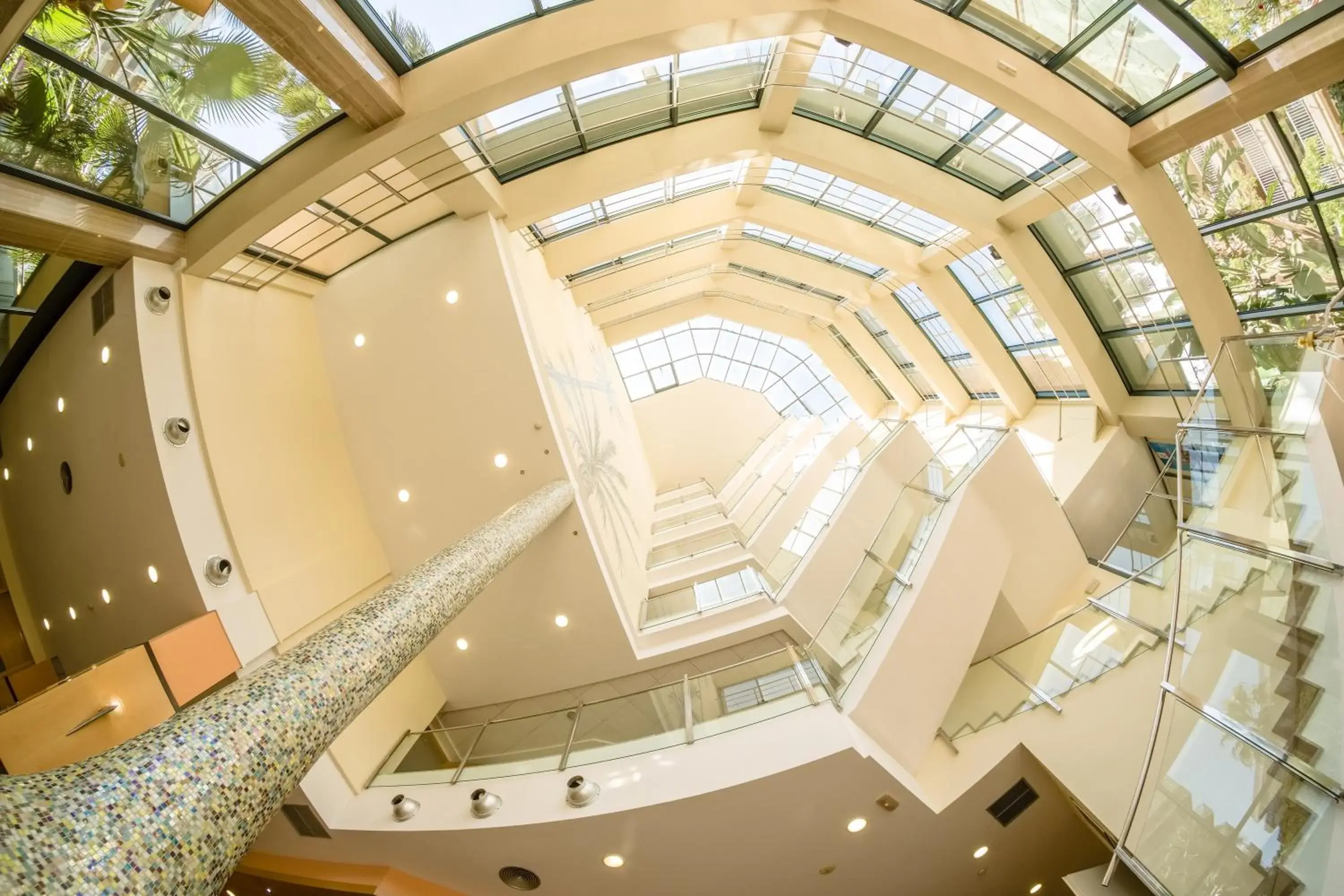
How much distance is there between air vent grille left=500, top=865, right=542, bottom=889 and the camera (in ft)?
21.4

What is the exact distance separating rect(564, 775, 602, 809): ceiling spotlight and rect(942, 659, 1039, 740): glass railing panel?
4.31 meters

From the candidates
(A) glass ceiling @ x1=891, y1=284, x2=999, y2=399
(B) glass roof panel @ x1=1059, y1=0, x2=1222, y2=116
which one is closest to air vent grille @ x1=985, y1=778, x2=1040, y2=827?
(B) glass roof panel @ x1=1059, y1=0, x2=1222, y2=116

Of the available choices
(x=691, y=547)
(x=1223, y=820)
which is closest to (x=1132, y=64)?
(x=1223, y=820)

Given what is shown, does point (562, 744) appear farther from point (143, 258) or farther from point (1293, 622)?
point (143, 258)

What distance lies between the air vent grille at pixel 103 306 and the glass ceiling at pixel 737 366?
817 inches

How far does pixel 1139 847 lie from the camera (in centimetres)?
404

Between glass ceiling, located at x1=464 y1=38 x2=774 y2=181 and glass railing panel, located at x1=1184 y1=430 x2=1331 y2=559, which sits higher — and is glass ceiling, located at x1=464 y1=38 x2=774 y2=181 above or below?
above

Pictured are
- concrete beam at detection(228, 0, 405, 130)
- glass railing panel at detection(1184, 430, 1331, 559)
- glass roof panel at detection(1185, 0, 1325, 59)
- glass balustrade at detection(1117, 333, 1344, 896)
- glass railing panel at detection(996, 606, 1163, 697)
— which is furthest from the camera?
glass railing panel at detection(996, 606, 1163, 697)

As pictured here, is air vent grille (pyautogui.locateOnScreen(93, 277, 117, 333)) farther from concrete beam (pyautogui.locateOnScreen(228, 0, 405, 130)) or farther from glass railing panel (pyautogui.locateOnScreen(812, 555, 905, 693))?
glass railing panel (pyautogui.locateOnScreen(812, 555, 905, 693))

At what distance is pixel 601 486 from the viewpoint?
43.3 feet

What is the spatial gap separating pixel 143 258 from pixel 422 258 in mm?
3652

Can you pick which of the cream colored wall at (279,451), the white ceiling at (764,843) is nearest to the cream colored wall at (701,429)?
the cream colored wall at (279,451)

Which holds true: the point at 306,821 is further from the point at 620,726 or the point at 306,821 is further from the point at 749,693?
the point at 749,693

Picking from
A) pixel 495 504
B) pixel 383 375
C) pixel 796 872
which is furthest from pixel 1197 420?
pixel 383 375
